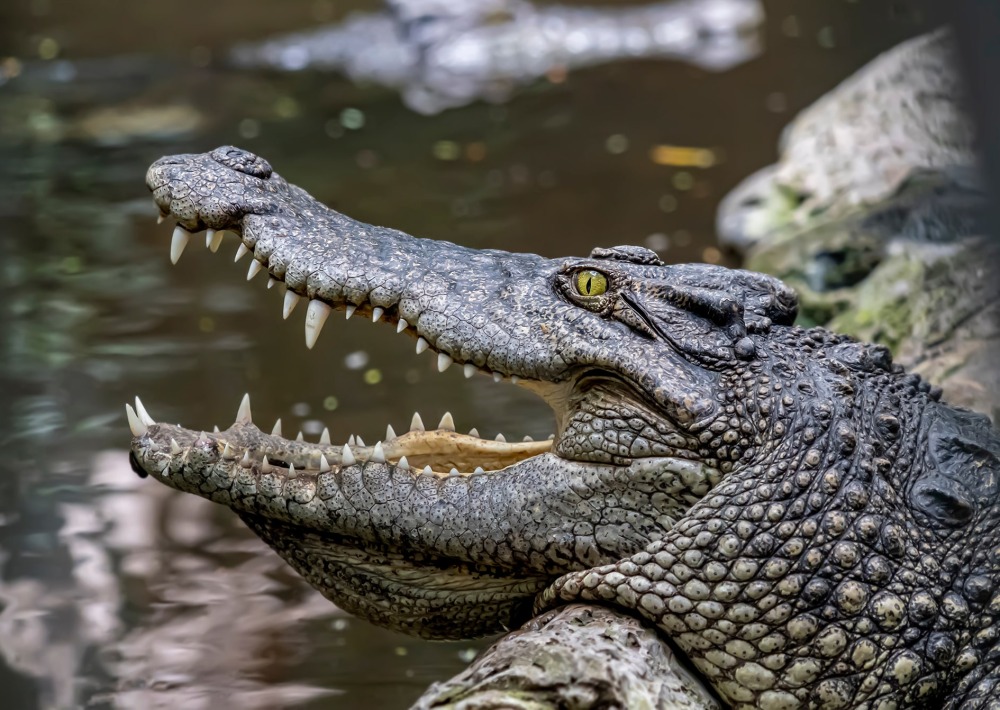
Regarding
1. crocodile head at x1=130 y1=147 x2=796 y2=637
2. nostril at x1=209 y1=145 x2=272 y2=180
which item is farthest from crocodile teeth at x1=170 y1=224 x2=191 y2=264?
nostril at x1=209 y1=145 x2=272 y2=180

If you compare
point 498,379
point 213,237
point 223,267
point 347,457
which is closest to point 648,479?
point 498,379

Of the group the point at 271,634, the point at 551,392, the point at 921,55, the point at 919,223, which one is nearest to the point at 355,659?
the point at 271,634

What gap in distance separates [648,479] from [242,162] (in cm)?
155

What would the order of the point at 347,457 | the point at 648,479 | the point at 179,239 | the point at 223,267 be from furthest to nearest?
the point at 223,267 → the point at 179,239 → the point at 347,457 → the point at 648,479

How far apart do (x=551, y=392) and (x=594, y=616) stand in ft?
2.16

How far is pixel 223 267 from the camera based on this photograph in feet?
25.7

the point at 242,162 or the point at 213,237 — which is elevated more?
the point at 242,162

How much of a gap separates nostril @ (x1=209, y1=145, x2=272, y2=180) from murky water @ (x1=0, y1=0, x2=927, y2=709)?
6.02 ft

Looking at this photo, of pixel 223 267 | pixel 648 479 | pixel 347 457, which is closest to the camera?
pixel 648 479

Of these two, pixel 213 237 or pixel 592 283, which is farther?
pixel 213 237

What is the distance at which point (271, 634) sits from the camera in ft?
15.0

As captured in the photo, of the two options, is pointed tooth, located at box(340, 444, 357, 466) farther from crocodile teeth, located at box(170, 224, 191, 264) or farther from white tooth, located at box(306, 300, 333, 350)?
Result: crocodile teeth, located at box(170, 224, 191, 264)

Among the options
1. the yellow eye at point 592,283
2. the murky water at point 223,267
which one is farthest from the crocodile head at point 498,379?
the murky water at point 223,267

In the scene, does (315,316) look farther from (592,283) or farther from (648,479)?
(648,479)
